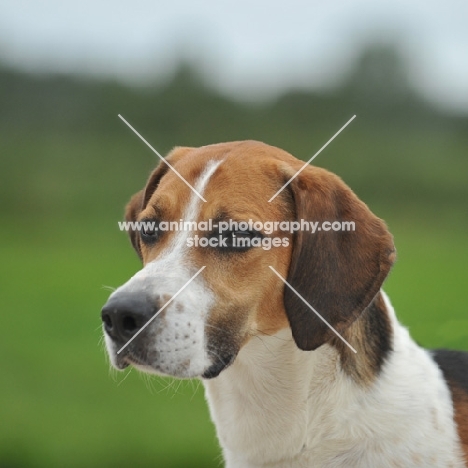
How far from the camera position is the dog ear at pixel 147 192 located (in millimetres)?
5234

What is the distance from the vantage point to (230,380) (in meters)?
4.78

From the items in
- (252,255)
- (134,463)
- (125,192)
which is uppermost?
(252,255)

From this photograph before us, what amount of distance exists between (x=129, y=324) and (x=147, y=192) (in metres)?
1.51

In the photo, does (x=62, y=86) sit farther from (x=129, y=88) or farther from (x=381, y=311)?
(x=381, y=311)

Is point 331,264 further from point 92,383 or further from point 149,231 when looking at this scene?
point 92,383

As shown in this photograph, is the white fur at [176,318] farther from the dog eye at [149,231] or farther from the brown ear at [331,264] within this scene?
the brown ear at [331,264]

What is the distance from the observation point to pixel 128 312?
3.96m

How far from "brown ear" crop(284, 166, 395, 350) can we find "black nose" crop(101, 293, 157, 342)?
0.84 metres

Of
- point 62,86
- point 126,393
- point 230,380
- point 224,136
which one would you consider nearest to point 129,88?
point 62,86

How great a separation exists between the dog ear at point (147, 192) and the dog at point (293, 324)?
40 centimetres

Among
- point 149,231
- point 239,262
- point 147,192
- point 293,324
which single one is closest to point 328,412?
point 293,324

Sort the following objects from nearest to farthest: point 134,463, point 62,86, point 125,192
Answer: point 134,463 → point 125,192 → point 62,86

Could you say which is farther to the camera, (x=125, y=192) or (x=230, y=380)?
(x=125, y=192)

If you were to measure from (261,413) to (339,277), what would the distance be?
0.84m
